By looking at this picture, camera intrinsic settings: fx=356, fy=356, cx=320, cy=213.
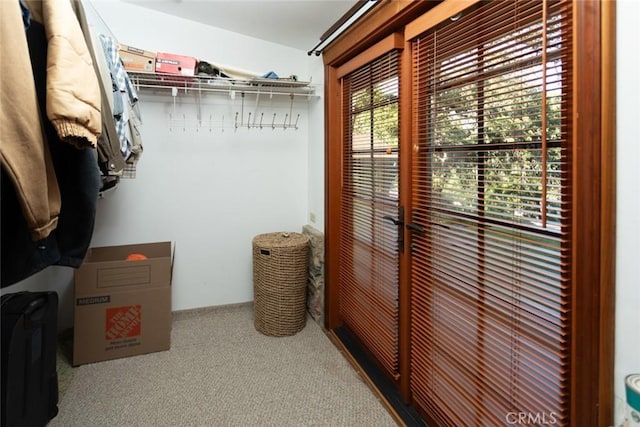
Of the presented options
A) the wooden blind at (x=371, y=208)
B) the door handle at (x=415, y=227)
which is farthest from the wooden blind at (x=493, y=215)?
the wooden blind at (x=371, y=208)

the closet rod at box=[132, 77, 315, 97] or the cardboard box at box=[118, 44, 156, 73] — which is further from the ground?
the cardboard box at box=[118, 44, 156, 73]

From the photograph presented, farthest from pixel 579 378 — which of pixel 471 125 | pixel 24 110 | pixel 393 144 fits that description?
pixel 24 110

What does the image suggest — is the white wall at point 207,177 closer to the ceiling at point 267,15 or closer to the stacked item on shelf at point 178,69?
the ceiling at point 267,15

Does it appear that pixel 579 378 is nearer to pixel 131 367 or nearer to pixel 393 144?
pixel 393 144

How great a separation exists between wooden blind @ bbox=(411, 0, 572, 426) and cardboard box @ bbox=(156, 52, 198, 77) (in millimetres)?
1631

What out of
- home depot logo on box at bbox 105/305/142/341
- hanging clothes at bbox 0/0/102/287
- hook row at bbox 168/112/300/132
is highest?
hook row at bbox 168/112/300/132

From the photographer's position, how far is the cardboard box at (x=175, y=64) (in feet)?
8.07

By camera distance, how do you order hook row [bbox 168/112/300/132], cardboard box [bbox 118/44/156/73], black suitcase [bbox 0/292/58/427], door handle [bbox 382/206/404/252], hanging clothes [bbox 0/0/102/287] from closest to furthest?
hanging clothes [bbox 0/0/102/287] < black suitcase [bbox 0/292/58/427] < door handle [bbox 382/206/404/252] < cardboard box [bbox 118/44/156/73] < hook row [bbox 168/112/300/132]

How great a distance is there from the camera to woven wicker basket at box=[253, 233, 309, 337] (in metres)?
2.58

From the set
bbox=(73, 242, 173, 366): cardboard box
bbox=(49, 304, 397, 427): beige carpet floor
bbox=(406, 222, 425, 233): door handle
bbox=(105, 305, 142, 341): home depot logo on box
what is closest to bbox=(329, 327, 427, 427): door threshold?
bbox=(49, 304, 397, 427): beige carpet floor

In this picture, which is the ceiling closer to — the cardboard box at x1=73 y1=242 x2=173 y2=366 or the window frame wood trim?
the window frame wood trim

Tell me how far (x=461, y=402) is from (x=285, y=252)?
1.48m

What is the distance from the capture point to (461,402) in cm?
146

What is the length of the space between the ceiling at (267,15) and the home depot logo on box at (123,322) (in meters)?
2.10
